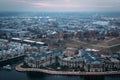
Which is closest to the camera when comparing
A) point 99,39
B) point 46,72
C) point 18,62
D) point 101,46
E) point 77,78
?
point 77,78

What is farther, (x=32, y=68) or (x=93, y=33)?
(x=93, y=33)

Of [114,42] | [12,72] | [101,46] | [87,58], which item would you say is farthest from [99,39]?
[12,72]

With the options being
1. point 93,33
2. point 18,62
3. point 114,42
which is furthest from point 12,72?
point 93,33

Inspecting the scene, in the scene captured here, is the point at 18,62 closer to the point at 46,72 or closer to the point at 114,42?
the point at 46,72

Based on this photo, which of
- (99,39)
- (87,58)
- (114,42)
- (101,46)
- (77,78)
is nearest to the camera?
(77,78)

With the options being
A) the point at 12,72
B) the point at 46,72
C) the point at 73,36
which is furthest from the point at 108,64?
the point at 73,36

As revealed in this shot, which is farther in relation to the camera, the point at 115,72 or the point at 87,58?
the point at 87,58

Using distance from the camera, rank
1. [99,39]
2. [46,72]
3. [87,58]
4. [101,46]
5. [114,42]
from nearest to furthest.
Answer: [46,72], [87,58], [101,46], [114,42], [99,39]

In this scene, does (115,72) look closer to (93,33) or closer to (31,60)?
(31,60)

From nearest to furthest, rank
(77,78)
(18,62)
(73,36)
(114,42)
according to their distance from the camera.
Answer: (77,78) < (18,62) < (114,42) < (73,36)
